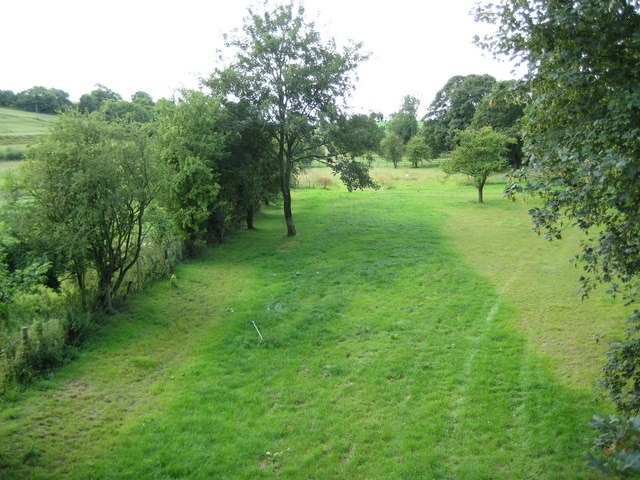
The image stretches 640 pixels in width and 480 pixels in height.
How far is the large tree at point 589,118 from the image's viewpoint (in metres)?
5.67

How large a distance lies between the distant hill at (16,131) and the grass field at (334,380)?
20145 mm

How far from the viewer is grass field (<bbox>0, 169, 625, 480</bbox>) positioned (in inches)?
309

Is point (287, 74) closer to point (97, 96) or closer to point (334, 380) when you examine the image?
point (334, 380)

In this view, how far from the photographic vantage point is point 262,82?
24.1 m

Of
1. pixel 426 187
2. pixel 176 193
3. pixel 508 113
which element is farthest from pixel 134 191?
pixel 508 113

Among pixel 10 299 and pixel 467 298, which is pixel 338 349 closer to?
pixel 467 298

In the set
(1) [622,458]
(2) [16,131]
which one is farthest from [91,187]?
(2) [16,131]

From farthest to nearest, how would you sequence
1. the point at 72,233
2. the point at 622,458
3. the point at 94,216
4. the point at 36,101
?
the point at 36,101 → the point at 94,216 → the point at 72,233 → the point at 622,458

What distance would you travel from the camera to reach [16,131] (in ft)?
A: 156

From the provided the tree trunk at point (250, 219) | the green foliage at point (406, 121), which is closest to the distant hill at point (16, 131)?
the tree trunk at point (250, 219)

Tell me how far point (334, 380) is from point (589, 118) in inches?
292

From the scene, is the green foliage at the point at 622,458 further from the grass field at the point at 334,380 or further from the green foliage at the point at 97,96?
the green foliage at the point at 97,96

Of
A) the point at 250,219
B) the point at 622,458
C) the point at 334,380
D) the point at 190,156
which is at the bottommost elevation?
the point at 334,380

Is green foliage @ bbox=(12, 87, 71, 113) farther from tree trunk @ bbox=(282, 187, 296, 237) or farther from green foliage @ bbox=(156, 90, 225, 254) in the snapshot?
tree trunk @ bbox=(282, 187, 296, 237)
